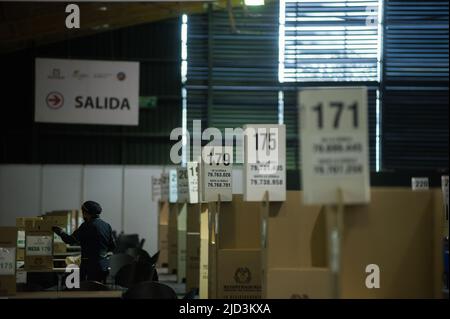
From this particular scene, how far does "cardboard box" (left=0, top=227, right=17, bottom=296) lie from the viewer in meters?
6.82

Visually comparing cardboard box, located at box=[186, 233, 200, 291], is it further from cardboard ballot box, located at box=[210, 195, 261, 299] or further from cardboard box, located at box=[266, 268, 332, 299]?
cardboard box, located at box=[266, 268, 332, 299]

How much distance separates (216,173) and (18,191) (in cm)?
1307

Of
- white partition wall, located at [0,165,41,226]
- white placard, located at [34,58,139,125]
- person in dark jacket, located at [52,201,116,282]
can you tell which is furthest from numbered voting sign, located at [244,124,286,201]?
white partition wall, located at [0,165,41,226]

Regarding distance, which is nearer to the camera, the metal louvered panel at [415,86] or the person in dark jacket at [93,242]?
the person in dark jacket at [93,242]

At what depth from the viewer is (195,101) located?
20828 millimetres

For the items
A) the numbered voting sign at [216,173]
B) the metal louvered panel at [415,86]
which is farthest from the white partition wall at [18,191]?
the numbered voting sign at [216,173]

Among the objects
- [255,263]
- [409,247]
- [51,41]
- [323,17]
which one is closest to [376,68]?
[323,17]

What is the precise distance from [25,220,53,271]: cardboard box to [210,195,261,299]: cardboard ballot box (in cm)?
219

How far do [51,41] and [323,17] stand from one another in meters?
6.81

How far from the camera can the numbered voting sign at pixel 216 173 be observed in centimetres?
769

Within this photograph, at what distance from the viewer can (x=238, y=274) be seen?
7.05 metres

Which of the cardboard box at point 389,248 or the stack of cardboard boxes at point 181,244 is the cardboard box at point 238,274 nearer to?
the cardboard box at point 389,248

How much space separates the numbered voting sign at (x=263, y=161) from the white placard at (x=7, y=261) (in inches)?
87.8

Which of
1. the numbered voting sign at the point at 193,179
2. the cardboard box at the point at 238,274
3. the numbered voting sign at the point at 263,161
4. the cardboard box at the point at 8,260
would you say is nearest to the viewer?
the numbered voting sign at the point at 263,161
